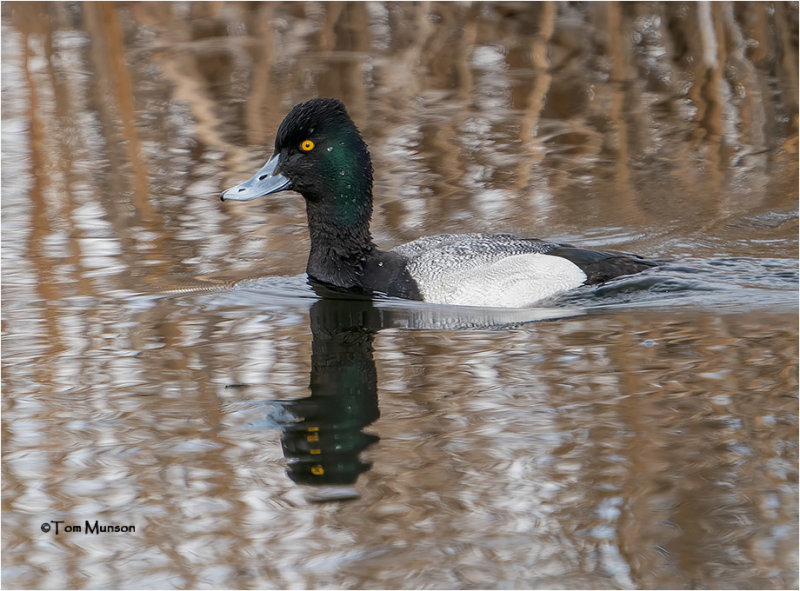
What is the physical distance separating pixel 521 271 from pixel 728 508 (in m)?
3.64

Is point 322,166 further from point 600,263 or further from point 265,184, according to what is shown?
point 600,263

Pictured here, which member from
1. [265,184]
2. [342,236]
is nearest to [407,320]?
[342,236]

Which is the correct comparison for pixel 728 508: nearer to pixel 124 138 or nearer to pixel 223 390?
pixel 223 390

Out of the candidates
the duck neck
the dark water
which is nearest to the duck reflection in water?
the dark water

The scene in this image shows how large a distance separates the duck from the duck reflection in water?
0.33 m

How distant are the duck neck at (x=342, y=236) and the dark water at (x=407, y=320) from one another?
30 centimetres

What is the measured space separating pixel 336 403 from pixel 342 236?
2437 millimetres

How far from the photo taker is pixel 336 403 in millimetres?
6789

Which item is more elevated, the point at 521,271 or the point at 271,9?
the point at 271,9

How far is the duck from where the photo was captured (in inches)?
339

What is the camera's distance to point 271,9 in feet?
57.5

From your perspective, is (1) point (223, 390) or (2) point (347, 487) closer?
(2) point (347, 487)

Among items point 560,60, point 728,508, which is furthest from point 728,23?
point 728,508

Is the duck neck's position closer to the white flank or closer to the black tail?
the white flank
